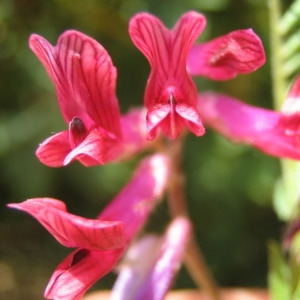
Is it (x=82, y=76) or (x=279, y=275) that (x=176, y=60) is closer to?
(x=82, y=76)

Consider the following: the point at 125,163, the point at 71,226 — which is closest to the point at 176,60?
the point at 71,226

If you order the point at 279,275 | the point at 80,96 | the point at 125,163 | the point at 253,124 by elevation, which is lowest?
the point at 125,163

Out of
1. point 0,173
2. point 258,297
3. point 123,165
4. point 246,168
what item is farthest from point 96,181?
point 258,297

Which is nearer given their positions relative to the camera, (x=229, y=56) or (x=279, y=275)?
(x=229, y=56)

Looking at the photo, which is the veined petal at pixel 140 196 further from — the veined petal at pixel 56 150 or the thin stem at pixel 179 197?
the veined petal at pixel 56 150

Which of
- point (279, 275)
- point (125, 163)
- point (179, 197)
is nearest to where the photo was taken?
point (279, 275)

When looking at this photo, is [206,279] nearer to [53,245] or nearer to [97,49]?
[97,49]

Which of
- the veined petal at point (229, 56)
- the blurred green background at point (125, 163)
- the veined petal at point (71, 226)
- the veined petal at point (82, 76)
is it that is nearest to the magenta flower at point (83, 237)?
the veined petal at point (71, 226)
